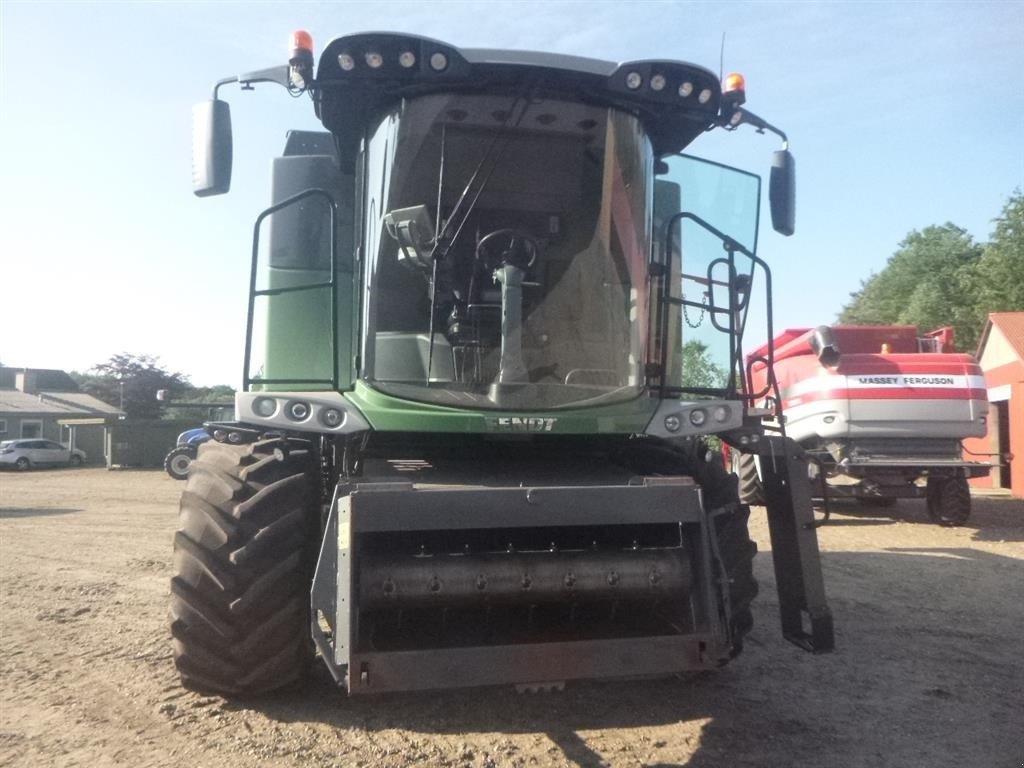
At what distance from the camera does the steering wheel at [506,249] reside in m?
4.48

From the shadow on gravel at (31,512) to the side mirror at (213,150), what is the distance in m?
13.0

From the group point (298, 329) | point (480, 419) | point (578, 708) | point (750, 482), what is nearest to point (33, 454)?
point (750, 482)

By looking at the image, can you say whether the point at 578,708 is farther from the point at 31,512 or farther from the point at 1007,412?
the point at 1007,412

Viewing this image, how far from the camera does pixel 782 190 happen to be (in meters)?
5.00

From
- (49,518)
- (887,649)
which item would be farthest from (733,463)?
(49,518)

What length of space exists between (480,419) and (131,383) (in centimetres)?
5289

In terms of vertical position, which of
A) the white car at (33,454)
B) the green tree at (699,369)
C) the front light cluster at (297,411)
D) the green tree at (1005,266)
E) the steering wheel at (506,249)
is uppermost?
the green tree at (1005,266)

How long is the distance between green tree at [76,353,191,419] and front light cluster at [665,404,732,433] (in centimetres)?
4388

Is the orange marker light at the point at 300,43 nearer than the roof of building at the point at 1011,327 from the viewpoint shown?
Yes

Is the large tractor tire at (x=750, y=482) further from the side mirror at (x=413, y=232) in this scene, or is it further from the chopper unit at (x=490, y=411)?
the side mirror at (x=413, y=232)

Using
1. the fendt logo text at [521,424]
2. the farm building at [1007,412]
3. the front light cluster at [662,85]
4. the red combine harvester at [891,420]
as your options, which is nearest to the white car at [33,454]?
the red combine harvester at [891,420]

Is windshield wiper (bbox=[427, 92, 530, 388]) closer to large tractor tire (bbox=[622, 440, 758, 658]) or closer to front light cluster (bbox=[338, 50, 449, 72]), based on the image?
front light cluster (bbox=[338, 50, 449, 72])

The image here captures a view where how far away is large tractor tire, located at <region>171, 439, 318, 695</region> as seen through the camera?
3977 millimetres

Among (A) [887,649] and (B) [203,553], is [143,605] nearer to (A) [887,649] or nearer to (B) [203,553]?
(B) [203,553]
